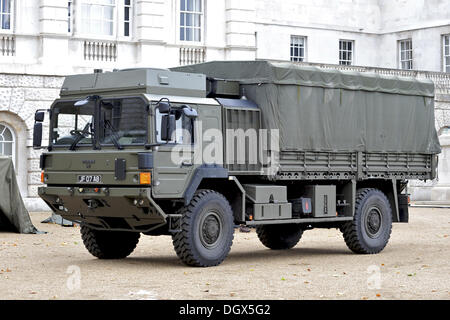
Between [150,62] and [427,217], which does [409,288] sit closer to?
[427,217]

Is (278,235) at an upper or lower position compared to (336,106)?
lower

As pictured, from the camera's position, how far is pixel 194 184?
15.7m

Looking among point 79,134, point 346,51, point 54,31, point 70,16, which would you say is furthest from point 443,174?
point 79,134

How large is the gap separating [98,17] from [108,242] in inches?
643

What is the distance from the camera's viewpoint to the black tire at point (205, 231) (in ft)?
50.9

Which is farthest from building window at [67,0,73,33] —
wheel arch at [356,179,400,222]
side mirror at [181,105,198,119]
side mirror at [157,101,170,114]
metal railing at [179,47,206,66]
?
side mirror at [157,101,170,114]

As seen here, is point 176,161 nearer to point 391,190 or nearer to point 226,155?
point 226,155

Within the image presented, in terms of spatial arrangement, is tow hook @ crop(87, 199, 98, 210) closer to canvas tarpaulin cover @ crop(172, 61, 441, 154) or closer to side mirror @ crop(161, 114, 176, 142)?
side mirror @ crop(161, 114, 176, 142)

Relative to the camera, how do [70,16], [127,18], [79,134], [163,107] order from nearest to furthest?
[163,107] → [79,134] → [70,16] → [127,18]

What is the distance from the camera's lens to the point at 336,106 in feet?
60.7

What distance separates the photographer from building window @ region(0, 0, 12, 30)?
101 ft

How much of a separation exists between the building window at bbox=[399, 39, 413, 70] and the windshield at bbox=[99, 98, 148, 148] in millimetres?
34028

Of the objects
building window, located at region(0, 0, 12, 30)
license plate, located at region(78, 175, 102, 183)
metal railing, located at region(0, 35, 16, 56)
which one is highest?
building window, located at region(0, 0, 12, 30)
